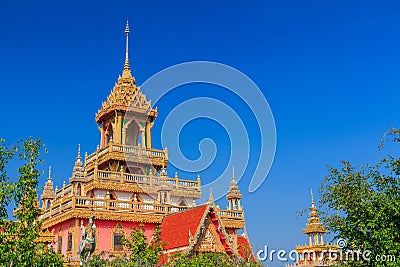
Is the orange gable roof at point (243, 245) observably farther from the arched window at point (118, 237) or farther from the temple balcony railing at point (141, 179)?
the arched window at point (118, 237)

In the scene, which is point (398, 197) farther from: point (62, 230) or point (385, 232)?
point (62, 230)

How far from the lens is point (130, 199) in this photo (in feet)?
117

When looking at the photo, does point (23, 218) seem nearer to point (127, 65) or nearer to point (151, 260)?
point (151, 260)

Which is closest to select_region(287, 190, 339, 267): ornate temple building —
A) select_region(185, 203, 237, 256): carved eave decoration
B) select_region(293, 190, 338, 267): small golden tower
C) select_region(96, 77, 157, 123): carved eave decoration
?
select_region(293, 190, 338, 267): small golden tower

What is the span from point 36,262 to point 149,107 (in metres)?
23.2

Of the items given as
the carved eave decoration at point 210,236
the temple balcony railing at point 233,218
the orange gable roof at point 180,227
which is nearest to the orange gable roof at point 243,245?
the temple balcony railing at point 233,218

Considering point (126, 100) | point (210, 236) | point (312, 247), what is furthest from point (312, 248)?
point (126, 100)

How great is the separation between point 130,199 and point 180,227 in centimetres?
491

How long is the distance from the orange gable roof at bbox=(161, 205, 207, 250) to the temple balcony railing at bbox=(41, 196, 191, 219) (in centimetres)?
120

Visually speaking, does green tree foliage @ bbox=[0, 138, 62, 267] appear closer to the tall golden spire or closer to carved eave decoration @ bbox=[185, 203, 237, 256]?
carved eave decoration @ bbox=[185, 203, 237, 256]

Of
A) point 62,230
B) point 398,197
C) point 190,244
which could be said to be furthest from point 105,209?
point 398,197

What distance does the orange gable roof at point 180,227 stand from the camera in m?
31.2

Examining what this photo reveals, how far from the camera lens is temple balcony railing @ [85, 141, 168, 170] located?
37.7 m

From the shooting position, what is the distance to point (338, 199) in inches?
806
